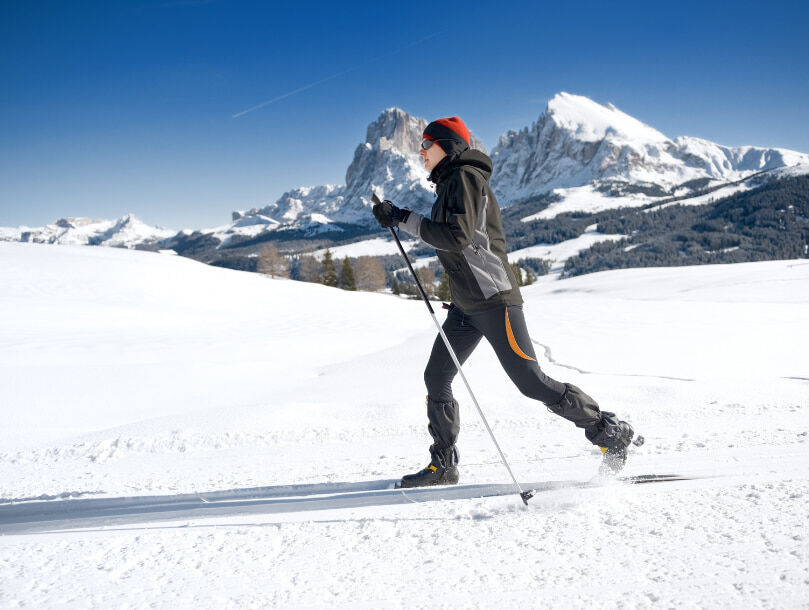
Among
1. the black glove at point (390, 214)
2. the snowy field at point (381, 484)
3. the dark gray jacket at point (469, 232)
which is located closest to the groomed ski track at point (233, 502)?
the snowy field at point (381, 484)

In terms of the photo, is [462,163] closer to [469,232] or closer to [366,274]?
[469,232]

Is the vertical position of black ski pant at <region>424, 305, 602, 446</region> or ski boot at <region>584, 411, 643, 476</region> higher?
black ski pant at <region>424, 305, 602, 446</region>

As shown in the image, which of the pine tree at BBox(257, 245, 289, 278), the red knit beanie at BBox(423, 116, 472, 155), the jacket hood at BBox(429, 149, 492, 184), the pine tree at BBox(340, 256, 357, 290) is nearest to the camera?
the jacket hood at BBox(429, 149, 492, 184)

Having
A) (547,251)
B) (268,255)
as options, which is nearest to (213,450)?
(268,255)

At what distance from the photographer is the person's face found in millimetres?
3291

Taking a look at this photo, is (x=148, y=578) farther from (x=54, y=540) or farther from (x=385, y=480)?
(x=385, y=480)

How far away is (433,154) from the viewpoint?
130 inches

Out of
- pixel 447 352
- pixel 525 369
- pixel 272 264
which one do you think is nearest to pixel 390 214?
pixel 447 352

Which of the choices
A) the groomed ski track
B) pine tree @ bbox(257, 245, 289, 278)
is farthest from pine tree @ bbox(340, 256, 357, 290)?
the groomed ski track

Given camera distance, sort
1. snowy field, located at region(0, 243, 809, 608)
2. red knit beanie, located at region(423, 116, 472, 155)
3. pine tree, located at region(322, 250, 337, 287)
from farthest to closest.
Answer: pine tree, located at region(322, 250, 337, 287)
red knit beanie, located at region(423, 116, 472, 155)
snowy field, located at region(0, 243, 809, 608)

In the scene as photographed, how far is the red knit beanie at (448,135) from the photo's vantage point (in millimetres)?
3266

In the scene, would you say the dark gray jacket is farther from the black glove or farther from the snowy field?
the snowy field

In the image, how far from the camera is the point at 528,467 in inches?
147

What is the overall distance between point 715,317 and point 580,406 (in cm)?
1141
